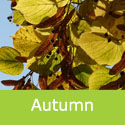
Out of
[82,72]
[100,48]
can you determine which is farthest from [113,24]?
[82,72]

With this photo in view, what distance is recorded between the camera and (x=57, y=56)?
82 cm

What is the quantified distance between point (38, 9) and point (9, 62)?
23cm

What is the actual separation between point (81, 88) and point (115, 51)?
0.48 feet

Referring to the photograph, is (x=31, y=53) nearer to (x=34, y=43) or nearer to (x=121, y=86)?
(x=34, y=43)

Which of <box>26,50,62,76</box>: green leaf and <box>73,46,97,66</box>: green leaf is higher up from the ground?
<box>73,46,97,66</box>: green leaf

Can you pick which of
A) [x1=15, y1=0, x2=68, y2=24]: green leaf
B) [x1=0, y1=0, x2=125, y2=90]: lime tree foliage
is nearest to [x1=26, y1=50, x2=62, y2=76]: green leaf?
[x1=0, y1=0, x2=125, y2=90]: lime tree foliage

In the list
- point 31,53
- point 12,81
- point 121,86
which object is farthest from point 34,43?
point 121,86

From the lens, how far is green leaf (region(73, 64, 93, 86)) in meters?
0.79

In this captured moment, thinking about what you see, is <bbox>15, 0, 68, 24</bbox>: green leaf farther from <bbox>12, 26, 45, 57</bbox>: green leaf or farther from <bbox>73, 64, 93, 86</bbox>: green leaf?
<bbox>73, 64, 93, 86</bbox>: green leaf

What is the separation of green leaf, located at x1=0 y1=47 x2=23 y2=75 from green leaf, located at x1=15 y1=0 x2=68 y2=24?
16 centimetres

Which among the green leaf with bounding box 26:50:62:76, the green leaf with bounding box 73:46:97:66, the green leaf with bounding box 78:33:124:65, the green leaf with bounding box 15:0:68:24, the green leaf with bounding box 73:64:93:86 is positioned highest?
the green leaf with bounding box 15:0:68:24

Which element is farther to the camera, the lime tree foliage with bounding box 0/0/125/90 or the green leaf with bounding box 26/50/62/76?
the green leaf with bounding box 26/50/62/76

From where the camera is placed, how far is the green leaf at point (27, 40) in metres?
0.78

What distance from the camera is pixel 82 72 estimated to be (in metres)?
0.78
